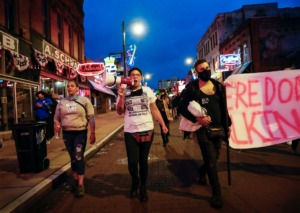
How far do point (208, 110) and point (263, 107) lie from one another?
5.97 ft

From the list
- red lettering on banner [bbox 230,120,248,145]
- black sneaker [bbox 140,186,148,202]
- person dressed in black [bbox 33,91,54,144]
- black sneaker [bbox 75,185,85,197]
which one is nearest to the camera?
black sneaker [bbox 140,186,148,202]

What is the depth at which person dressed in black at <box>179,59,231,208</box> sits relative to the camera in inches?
171

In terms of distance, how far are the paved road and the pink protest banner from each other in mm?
739

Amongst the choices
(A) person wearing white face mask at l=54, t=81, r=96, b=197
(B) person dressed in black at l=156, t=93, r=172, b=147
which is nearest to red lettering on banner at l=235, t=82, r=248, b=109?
(A) person wearing white face mask at l=54, t=81, r=96, b=197

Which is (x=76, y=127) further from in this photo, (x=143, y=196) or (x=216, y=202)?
(x=216, y=202)

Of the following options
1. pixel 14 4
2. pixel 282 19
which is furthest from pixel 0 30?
pixel 282 19

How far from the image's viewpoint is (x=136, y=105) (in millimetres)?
4594

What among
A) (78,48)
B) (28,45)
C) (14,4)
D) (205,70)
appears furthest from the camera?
(78,48)

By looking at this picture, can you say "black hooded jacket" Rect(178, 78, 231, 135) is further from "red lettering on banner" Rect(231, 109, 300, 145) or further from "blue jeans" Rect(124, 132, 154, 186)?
"red lettering on banner" Rect(231, 109, 300, 145)

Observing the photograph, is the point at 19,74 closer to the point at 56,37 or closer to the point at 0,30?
the point at 0,30

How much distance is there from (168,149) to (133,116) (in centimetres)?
505

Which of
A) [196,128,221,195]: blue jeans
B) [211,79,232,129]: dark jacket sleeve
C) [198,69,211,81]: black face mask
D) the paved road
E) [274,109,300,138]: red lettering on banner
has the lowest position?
the paved road

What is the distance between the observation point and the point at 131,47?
34.3 meters

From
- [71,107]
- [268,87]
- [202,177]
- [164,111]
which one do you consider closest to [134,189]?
[202,177]
